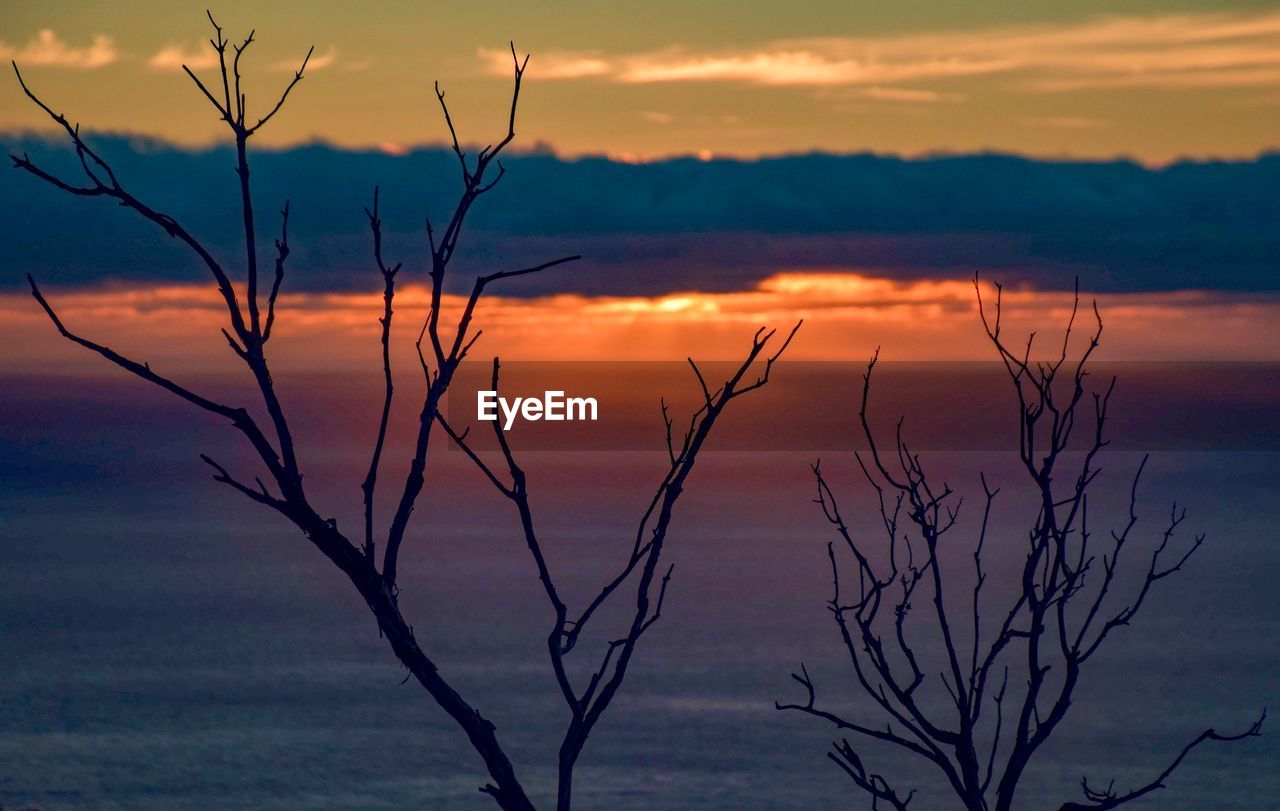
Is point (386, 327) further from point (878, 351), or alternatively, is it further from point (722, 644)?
point (722, 644)

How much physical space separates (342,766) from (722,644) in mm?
55614

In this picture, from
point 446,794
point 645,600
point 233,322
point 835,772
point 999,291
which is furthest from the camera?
point 835,772

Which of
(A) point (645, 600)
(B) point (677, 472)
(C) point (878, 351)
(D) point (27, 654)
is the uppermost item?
(C) point (878, 351)

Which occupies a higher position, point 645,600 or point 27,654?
point 645,600

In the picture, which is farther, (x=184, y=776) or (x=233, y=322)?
(x=184, y=776)

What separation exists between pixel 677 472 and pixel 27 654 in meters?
196

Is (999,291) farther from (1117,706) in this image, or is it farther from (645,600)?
(1117,706)

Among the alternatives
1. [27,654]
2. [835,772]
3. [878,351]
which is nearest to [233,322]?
[878,351]

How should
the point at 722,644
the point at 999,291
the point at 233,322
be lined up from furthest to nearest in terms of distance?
the point at 722,644
the point at 999,291
the point at 233,322

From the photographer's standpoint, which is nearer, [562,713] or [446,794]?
[446,794]

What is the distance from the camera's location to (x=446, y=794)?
103 metres

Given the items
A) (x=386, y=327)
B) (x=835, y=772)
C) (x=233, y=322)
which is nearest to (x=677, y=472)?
(x=386, y=327)

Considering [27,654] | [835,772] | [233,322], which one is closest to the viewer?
[233,322]

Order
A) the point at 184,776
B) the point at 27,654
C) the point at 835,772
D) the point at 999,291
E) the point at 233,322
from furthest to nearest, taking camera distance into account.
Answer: the point at 27,654 → the point at 184,776 → the point at 835,772 → the point at 999,291 → the point at 233,322
